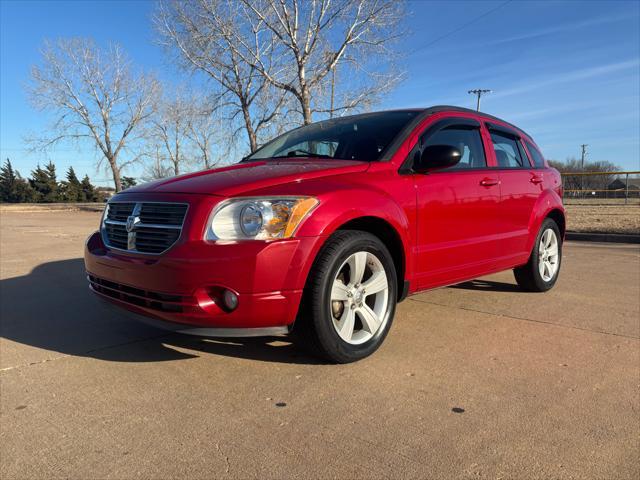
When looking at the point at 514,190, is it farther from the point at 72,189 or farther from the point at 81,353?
the point at 72,189

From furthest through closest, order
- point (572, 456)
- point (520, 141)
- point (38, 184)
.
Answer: point (38, 184)
point (520, 141)
point (572, 456)

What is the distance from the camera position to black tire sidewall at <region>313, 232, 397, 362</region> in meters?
2.76

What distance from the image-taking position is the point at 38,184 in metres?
57.2

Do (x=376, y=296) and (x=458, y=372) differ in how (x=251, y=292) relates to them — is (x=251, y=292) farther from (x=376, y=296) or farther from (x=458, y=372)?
(x=458, y=372)

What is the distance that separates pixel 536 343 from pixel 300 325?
5.84 ft

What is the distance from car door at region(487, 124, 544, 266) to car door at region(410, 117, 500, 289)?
18cm

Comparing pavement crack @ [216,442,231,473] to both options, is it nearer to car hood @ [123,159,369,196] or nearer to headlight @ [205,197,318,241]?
headlight @ [205,197,318,241]

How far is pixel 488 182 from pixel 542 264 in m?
1.52

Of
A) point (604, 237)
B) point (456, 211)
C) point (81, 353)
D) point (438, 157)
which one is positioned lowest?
point (604, 237)

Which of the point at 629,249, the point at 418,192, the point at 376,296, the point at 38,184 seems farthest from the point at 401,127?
the point at 38,184

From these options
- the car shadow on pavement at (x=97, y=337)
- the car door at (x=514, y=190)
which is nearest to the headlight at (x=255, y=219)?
the car shadow on pavement at (x=97, y=337)

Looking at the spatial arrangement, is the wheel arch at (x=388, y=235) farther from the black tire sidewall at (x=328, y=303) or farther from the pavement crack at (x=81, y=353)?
the pavement crack at (x=81, y=353)

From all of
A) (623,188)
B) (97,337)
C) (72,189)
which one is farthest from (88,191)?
(97,337)

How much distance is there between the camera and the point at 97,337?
3.57 metres
